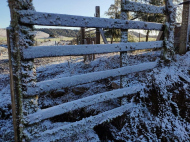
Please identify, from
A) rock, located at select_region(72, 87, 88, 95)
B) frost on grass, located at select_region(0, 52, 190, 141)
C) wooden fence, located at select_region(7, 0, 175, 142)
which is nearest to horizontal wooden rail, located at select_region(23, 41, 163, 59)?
wooden fence, located at select_region(7, 0, 175, 142)

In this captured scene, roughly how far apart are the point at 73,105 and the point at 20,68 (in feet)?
2.81

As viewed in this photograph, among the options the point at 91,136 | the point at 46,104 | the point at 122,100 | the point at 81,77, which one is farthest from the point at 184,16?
the point at 46,104

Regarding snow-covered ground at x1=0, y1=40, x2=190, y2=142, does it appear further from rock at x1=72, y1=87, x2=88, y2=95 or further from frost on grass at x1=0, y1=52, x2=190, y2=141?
rock at x1=72, y1=87, x2=88, y2=95

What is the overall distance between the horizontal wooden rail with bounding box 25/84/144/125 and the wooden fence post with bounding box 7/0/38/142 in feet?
0.29

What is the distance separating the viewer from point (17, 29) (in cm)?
170

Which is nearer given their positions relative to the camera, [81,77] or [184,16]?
[81,77]

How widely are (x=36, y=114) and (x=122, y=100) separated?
4.96ft

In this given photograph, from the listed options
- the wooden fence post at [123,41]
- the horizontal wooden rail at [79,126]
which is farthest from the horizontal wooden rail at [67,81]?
the horizontal wooden rail at [79,126]

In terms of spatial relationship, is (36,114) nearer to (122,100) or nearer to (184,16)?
(122,100)

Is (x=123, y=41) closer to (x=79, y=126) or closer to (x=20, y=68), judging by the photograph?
(x=79, y=126)

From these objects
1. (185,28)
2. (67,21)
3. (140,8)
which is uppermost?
(140,8)

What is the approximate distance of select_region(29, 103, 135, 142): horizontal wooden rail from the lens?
1.96 meters

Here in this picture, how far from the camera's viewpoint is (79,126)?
2.21 m

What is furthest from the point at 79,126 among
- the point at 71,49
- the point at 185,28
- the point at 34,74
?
the point at 185,28
